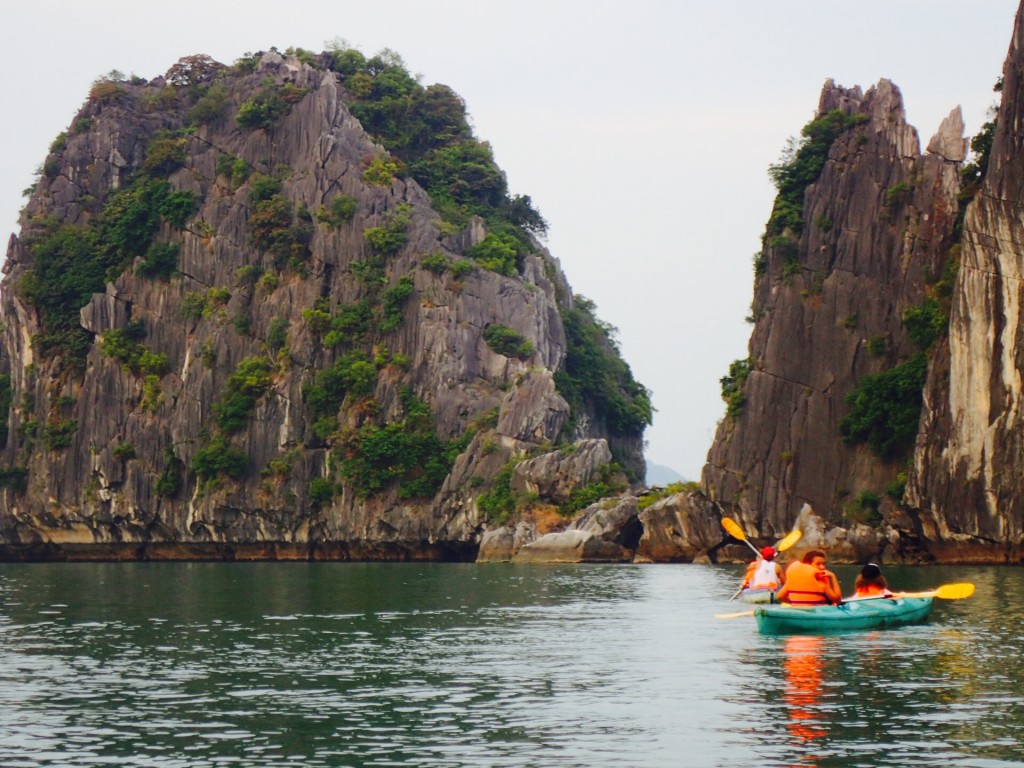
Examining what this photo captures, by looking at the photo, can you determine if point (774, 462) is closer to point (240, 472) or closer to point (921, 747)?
point (240, 472)

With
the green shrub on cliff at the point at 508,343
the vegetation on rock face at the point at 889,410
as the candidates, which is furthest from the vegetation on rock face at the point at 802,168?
the green shrub on cliff at the point at 508,343

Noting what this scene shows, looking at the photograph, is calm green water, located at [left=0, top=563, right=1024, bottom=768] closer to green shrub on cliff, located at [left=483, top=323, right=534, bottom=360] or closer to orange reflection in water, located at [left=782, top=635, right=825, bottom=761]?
orange reflection in water, located at [left=782, top=635, right=825, bottom=761]

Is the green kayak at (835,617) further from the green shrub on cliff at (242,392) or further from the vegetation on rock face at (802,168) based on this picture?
the green shrub on cliff at (242,392)

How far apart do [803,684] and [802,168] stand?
57.5 metres

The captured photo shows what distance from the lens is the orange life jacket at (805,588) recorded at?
36938 mm

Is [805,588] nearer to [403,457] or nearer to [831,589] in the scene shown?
[831,589]

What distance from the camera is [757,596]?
44.1 metres

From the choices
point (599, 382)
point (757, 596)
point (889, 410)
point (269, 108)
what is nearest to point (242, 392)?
point (269, 108)

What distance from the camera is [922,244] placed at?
246 ft

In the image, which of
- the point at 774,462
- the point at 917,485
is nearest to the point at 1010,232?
the point at 917,485

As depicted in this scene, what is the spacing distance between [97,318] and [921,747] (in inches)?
3780

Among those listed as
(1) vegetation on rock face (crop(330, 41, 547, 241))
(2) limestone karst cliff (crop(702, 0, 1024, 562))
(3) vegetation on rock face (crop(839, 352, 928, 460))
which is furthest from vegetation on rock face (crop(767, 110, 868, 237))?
(1) vegetation on rock face (crop(330, 41, 547, 241))

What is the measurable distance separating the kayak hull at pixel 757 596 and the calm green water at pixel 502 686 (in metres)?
1.18

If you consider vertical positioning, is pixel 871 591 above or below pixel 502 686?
above
